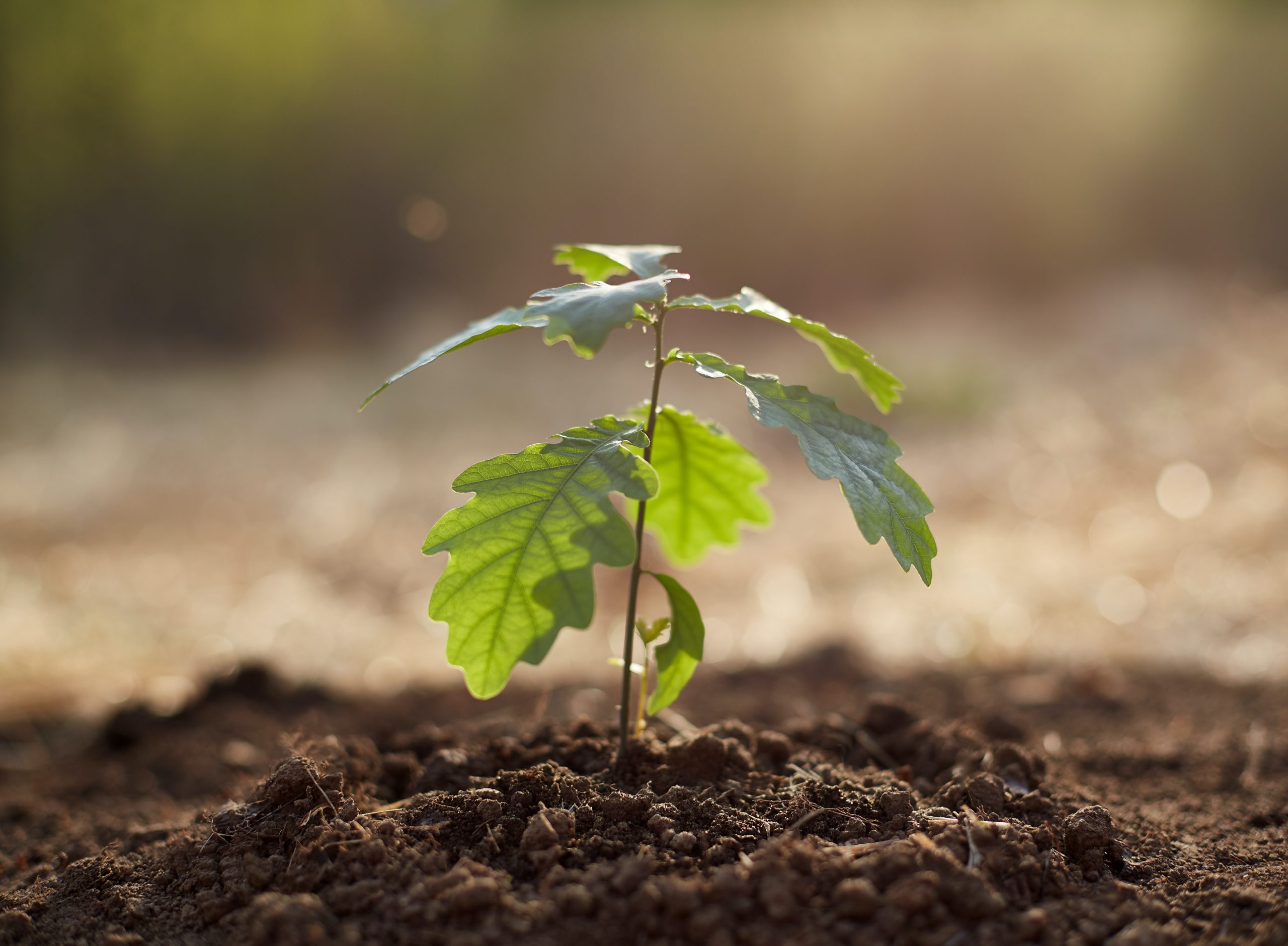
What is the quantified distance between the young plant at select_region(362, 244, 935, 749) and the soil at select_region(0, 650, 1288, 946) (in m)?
0.20

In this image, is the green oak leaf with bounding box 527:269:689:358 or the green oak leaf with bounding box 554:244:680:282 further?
the green oak leaf with bounding box 554:244:680:282

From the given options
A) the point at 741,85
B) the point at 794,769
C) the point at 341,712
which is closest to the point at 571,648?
the point at 341,712

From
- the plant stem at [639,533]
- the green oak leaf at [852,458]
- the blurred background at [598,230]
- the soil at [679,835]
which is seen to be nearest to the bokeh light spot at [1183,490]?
the blurred background at [598,230]

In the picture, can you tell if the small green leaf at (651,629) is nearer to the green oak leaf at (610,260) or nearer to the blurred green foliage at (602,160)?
the green oak leaf at (610,260)

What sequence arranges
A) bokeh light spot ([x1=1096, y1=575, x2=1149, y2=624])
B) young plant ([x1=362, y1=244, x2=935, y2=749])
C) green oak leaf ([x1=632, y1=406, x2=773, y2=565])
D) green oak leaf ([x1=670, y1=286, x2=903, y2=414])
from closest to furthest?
young plant ([x1=362, y1=244, x2=935, y2=749]) → green oak leaf ([x1=670, y1=286, x2=903, y2=414]) → green oak leaf ([x1=632, y1=406, x2=773, y2=565]) → bokeh light spot ([x1=1096, y1=575, x2=1149, y2=624])

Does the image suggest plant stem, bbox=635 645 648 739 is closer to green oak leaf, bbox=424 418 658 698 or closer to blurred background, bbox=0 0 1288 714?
green oak leaf, bbox=424 418 658 698

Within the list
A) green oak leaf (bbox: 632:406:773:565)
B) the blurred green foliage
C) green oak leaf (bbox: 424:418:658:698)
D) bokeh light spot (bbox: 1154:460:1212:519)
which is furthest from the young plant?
the blurred green foliage

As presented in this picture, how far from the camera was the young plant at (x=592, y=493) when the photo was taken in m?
0.96

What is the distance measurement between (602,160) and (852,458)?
20.1 ft

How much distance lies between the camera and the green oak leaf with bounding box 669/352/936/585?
99cm

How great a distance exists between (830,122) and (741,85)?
0.74 m

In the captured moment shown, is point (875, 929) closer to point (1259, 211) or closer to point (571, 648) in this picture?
point (571, 648)

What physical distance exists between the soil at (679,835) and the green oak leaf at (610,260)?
65cm

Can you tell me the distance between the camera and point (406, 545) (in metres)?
3.63
